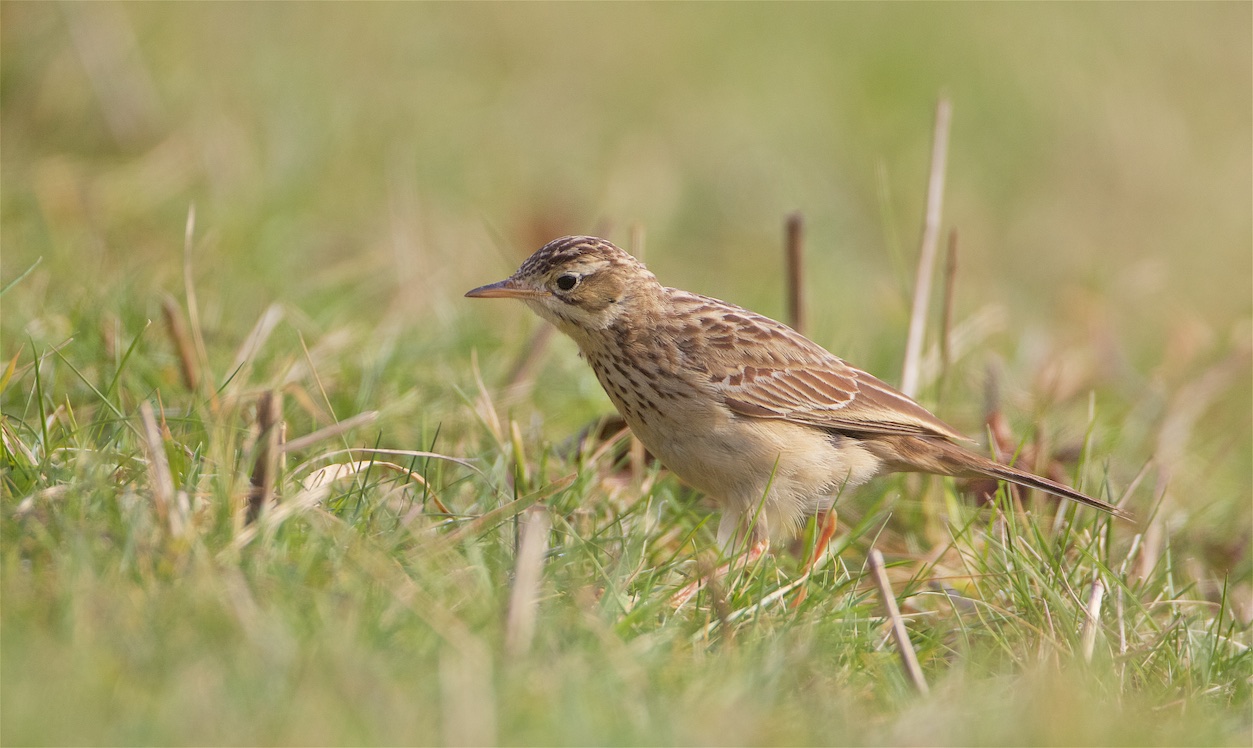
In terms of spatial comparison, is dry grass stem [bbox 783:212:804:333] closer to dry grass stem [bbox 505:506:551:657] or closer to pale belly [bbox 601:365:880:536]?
pale belly [bbox 601:365:880:536]

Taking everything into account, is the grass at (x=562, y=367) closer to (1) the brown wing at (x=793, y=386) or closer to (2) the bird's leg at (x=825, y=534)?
(2) the bird's leg at (x=825, y=534)

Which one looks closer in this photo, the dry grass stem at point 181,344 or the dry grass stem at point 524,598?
the dry grass stem at point 524,598

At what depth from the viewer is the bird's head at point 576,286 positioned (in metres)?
6.07

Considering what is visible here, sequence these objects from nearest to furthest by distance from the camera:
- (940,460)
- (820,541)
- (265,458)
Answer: (265,458) → (820,541) → (940,460)

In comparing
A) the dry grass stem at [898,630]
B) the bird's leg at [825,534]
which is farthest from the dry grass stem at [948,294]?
the dry grass stem at [898,630]

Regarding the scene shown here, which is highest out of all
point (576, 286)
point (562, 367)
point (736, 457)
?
point (576, 286)

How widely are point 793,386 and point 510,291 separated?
1320mm

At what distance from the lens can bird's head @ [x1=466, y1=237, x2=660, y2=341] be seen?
607 centimetres

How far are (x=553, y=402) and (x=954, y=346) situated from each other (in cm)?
252

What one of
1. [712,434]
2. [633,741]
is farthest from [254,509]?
[712,434]

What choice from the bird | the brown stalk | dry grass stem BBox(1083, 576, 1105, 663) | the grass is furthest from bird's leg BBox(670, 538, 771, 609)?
the brown stalk

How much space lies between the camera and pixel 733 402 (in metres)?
5.92

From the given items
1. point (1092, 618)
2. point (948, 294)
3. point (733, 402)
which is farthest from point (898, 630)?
point (948, 294)

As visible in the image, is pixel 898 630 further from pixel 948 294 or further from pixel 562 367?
pixel 562 367
